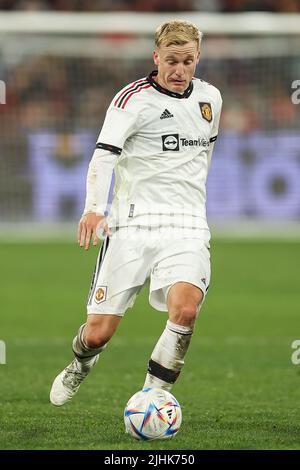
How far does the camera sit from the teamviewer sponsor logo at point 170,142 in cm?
692

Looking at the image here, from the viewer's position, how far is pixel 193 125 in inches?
274

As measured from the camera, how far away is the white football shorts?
6.77 metres

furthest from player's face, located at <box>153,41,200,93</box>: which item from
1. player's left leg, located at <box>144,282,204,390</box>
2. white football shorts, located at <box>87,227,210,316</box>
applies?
player's left leg, located at <box>144,282,204,390</box>

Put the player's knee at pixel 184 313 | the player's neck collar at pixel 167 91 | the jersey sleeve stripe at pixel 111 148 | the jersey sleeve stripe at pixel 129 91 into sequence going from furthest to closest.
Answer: the player's neck collar at pixel 167 91 → the jersey sleeve stripe at pixel 129 91 → the jersey sleeve stripe at pixel 111 148 → the player's knee at pixel 184 313

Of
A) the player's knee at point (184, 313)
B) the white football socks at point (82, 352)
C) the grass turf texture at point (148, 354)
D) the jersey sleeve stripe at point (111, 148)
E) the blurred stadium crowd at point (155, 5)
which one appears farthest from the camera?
the blurred stadium crowd at point (155, 5)

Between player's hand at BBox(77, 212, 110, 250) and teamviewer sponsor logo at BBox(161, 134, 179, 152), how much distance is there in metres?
0.66

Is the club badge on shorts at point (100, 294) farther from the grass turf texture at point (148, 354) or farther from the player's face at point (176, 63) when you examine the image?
the player's face at point (176, 63)

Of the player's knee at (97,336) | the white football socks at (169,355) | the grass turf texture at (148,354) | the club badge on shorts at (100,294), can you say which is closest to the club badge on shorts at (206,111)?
the club badge on shorts at (100,294)

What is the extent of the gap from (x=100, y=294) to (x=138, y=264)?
1.02 ft

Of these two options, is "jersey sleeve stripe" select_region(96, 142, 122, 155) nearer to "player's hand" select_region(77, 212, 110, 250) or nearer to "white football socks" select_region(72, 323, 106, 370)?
"player's hand" select_region(77, 212, 110, 250)

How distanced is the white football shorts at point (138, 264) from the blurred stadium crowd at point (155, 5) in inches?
708

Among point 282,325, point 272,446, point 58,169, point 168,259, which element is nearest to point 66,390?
point 168,259

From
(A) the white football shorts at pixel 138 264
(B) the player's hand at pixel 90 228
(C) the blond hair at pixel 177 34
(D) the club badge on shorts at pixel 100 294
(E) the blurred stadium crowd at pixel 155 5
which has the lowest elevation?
(D) the club badge on shorts at pixel 100 294

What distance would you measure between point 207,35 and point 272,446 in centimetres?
1584
